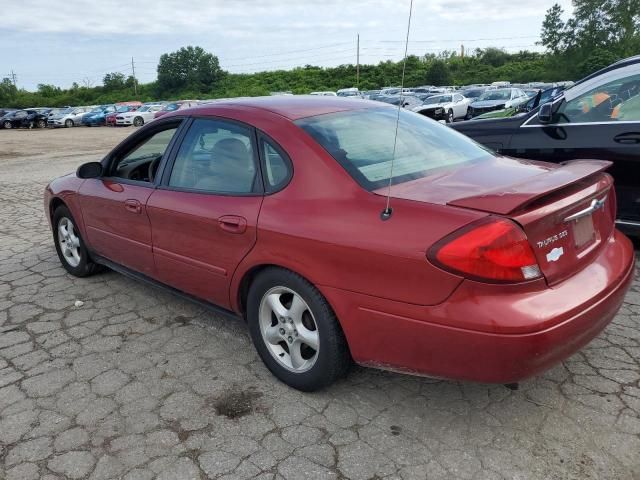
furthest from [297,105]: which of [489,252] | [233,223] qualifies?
[489,252]

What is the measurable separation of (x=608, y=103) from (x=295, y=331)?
3532mm

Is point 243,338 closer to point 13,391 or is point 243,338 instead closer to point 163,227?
point 163,227

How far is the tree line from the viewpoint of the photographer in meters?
64.0

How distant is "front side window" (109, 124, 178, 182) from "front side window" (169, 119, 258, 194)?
0.50 meters

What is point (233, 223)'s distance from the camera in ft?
9.51

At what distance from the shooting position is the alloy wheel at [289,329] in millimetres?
2717

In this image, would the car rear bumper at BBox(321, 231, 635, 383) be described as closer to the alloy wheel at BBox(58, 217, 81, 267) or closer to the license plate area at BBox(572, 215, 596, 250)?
the license plate area at BBox(572, 215, 596, 250)

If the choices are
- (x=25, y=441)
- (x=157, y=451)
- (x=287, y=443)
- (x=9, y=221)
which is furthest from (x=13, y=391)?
(x=9, y=221)

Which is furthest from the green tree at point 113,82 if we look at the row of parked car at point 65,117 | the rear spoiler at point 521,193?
the rear spoiler at point 521,193

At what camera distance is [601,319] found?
2408 mm

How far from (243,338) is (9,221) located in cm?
530

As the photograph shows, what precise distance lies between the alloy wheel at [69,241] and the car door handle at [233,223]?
2.22m

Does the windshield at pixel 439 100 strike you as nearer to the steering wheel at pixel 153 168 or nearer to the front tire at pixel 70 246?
the front tire at pixel 70 246

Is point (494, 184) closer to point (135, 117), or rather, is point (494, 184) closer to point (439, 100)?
point (439, 100)
